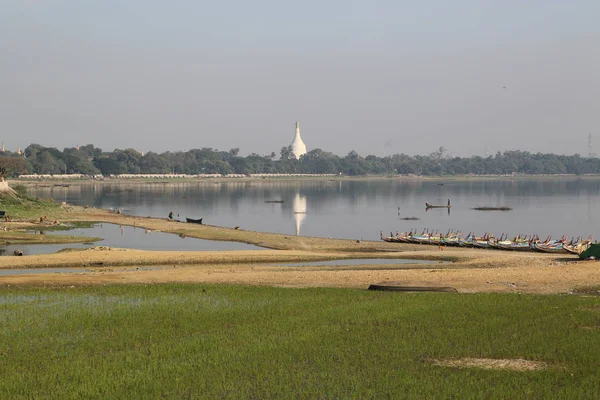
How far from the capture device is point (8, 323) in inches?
1093

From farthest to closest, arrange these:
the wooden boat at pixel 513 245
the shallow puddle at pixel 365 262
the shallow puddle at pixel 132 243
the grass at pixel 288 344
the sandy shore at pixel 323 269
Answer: the wooden boat at pixel 513 245
the shallow puddle at pixel 132 243
the shallow puddle at pixel 365 262
the sandy shore at pixel 323 269
the grass at pixel 288 344

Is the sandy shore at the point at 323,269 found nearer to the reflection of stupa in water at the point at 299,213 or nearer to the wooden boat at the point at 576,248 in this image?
the wooden boat at the point at 576,248

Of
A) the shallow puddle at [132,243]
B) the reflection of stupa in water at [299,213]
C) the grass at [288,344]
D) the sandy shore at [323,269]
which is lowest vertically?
the reflection of stupa in water at [299,213]

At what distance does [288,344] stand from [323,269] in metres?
25.5

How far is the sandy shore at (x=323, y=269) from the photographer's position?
39.4 meters

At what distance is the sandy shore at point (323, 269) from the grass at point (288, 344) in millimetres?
5162

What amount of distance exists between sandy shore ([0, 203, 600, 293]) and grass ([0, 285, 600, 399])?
516cm

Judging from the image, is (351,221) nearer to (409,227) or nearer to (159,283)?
(409,227)

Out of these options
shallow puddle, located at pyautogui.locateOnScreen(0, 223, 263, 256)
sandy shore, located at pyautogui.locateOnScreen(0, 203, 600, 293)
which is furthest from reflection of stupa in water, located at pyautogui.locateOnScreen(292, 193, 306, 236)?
sandy shore, located at pyautogui.locateOnScreen(0, 203, 600, 293)

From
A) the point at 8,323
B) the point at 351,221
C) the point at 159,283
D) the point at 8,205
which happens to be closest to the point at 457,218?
the point at 351,221

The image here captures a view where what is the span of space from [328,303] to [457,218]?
97.3 m

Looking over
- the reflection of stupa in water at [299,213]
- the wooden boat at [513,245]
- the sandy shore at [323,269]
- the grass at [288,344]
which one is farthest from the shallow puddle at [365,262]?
the reflection of stupa in water at [299,213]

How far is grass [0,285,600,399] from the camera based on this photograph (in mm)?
19406

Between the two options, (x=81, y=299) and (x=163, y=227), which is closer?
(x=81, y=299)
